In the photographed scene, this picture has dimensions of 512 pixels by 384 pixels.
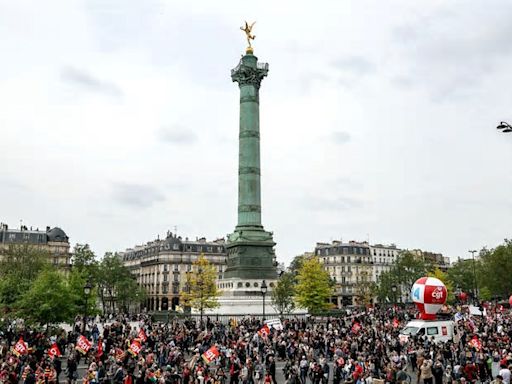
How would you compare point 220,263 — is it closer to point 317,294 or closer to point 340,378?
point 317,294

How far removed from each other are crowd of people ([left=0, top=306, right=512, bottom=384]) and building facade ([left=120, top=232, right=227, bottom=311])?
67931 millimetres

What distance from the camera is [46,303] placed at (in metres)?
38.7

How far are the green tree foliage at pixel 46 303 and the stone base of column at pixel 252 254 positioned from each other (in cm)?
2565

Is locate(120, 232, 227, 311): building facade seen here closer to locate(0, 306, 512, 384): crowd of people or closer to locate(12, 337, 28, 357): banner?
locate(0, 306, 512, 384): crowd of people

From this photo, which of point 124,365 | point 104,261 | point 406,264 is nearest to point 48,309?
point 124,365

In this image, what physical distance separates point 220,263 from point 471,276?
159 feet

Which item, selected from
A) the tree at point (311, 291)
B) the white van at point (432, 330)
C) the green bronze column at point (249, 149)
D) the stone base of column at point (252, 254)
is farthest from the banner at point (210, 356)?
the green bronze column at point (249, 149)

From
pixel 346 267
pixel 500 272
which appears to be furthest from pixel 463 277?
pixel 500 272

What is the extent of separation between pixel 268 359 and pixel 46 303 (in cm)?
2064

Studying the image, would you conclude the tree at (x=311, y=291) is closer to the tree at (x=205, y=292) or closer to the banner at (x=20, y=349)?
the tree at (x=205, y=292)

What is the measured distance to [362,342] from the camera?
31797 millimetres

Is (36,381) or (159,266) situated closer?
(36,381)

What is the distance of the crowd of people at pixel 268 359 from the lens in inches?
818

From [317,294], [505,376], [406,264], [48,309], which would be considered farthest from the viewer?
[406,264]
